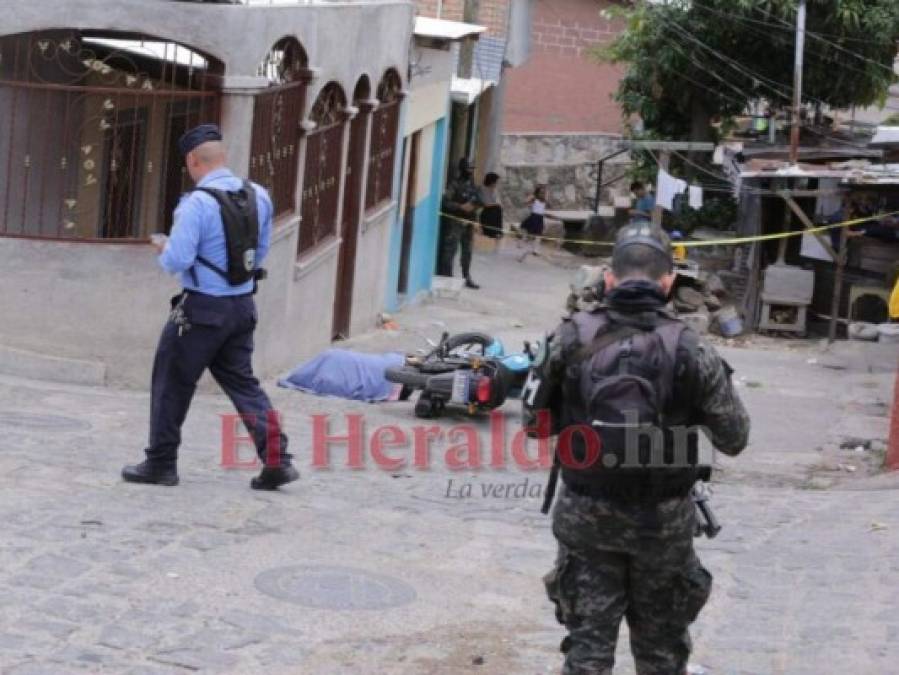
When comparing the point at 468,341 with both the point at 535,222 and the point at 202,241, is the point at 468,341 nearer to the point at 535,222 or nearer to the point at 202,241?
the point at 202,241

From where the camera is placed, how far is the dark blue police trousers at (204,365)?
7941mm

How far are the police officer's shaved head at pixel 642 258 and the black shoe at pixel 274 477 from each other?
3.84 meters

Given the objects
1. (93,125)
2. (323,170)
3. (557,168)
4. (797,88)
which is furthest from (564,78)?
(93,125)

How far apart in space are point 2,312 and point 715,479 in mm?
5313

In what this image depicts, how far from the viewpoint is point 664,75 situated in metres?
29.9

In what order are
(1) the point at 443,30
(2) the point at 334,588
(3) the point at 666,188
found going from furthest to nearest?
(3) the point at 666,188
(1) the point at 443,30
(2) the point at 334,588

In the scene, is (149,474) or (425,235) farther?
(425,235)

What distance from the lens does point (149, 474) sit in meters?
8.30

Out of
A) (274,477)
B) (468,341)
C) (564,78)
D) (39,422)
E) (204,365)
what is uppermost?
(564,78)

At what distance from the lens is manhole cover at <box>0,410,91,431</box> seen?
9836 mm

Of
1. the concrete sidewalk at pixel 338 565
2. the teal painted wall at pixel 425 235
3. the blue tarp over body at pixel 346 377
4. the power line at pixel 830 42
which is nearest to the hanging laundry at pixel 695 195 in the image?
the power line at pixel 830 42

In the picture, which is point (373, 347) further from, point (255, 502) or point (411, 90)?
point (255, 502)

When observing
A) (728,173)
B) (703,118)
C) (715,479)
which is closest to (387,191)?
(715,479)

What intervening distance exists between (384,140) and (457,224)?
5.93 meters
